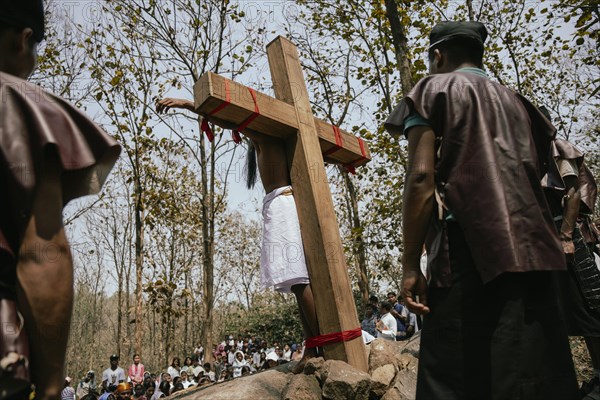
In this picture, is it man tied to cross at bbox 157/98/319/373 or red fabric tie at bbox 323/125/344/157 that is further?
red fabric tie at bbox 323/125/344/157

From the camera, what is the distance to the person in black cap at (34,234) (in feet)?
3.75

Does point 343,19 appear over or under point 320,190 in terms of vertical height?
over

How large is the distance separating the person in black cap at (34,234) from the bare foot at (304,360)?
87.1 inches

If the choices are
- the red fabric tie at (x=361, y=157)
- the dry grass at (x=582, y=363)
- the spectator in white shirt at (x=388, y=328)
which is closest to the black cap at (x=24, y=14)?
the red fabric tie at (x=361, y=157)

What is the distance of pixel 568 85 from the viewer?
16281mm

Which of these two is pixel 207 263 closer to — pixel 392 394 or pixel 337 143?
pixel 337 143

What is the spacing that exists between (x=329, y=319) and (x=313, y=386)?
0.46m

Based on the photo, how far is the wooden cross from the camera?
10.5 feet

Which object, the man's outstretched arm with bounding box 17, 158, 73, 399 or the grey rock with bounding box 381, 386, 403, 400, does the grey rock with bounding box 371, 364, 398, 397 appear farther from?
the man's outstretched arm with bounding box 17, 158, 73, 399

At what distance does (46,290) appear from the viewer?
118 cm

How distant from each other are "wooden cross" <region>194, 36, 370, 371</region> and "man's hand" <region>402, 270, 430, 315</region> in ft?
4.54

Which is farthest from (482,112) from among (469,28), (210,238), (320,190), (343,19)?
(343,19)

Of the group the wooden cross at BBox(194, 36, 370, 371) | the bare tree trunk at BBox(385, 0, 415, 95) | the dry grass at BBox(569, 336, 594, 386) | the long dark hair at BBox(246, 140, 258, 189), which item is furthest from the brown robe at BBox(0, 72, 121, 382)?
the bare tree trunk at BBox(385, 0, 415, 95)

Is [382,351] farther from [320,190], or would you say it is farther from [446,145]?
[446,145]
